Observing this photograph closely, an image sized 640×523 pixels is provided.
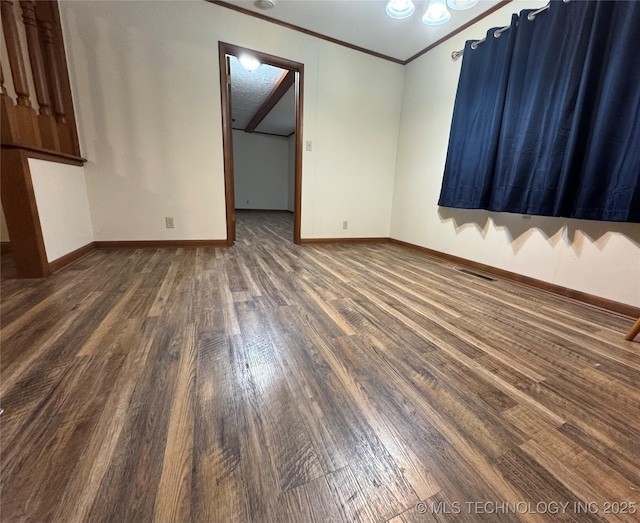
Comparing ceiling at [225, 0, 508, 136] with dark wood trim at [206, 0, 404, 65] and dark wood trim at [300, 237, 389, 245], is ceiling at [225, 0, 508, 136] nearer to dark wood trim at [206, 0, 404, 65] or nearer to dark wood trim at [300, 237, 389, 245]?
dark wood trim at [206, 0, 404, 65]

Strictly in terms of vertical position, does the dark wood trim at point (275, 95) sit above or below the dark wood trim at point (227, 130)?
above

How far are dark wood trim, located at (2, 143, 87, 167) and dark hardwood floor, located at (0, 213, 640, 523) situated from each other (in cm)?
81

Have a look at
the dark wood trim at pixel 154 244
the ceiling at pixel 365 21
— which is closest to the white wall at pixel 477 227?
the ceiling at pixel 365 21

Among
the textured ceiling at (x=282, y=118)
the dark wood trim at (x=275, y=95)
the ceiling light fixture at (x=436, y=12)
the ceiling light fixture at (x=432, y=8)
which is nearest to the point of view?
the ceiling light fixture at (x=432, y=8)

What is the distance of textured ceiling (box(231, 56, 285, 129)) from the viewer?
11.6 ft

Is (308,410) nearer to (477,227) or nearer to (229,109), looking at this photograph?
(477,227)

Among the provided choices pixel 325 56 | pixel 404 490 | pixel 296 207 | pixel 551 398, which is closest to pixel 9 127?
pixel 296 207

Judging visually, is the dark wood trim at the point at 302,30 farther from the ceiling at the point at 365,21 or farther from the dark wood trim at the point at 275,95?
the dark wood trim at the point at 275,95

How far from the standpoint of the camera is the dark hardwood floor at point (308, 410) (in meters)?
0.54

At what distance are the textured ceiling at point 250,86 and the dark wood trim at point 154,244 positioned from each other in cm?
194

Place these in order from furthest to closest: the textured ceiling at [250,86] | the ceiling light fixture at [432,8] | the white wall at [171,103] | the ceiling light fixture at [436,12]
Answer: the textured ceiling at [250,86]
the white wall at [171,103]
the ceiling light fixture at [436,12]
the ceiling light fixture at [432,8]

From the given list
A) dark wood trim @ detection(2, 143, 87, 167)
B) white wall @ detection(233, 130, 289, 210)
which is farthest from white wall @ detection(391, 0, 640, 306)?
white wall @ detection(233, 130, 289, 210)

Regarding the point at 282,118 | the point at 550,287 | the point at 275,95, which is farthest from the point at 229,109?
the point at 282,118

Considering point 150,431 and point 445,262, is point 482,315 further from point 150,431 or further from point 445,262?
point 150,431
